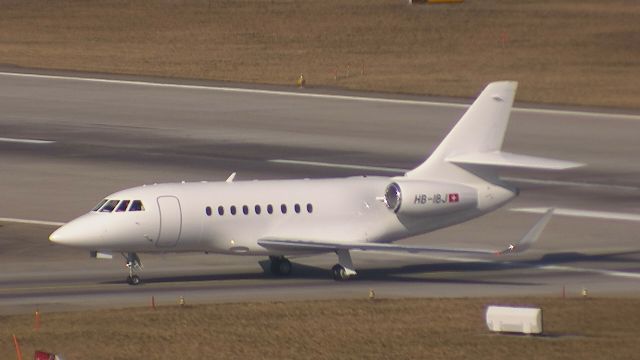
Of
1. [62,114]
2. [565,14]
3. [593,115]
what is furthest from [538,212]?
[565,14]

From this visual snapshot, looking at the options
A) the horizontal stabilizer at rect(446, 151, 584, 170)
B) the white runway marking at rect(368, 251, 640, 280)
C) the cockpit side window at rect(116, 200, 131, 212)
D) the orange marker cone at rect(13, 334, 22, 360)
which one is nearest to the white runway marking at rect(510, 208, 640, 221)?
the white runway marking at rect(368, 251, 640, 280)

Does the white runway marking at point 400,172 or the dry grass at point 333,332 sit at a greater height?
the white runway marking at point 400,172

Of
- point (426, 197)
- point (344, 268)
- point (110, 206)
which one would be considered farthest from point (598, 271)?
point (110, 206)

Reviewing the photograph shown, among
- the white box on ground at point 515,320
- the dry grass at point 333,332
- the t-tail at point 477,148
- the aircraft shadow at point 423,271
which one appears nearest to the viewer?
the dry grass at point 333,332

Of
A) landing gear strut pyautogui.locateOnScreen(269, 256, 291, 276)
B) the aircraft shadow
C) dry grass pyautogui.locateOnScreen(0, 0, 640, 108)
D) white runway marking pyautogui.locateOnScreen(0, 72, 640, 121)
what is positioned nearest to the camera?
the aircraft shadow

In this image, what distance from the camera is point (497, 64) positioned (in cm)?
10175

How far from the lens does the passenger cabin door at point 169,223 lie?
46.8 meters

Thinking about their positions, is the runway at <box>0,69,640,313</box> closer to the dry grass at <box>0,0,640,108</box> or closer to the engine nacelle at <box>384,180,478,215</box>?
the engine nacelle at <box>384,180,478,215</box>

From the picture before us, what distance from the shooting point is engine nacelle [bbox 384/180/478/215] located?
4966 cm

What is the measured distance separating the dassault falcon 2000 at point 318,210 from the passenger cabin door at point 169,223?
1.0 inches

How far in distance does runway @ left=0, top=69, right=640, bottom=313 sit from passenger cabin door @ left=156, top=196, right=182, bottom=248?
1.35 m

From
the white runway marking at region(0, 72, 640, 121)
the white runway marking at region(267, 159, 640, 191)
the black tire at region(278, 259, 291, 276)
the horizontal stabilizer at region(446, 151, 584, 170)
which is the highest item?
the white runway marking at region(0, 72, 640, 121)

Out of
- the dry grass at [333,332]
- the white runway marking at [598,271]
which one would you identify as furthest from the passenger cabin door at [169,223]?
the white runway marking at [598,271]

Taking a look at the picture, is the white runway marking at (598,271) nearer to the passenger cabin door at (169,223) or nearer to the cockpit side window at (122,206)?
the passenger cabin door at (169,223)
